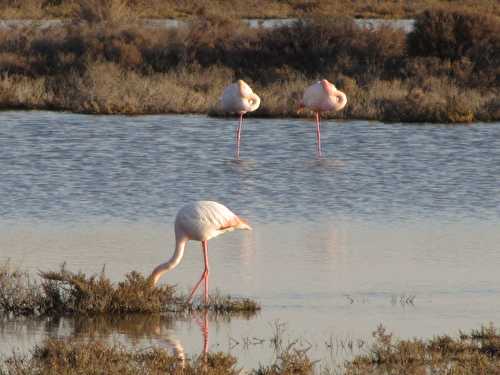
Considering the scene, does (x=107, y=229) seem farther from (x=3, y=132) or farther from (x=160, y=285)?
(x=3, y=132)

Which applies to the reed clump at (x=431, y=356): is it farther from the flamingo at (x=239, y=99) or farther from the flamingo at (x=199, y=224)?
the flamingo at (x=239, y=99)

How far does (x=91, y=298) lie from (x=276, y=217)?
4997 mm

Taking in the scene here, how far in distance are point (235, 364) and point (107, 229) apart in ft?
18.1

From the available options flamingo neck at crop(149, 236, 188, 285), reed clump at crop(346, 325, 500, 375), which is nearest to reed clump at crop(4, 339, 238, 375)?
reed clump at crop(346, 325, 500, 375)

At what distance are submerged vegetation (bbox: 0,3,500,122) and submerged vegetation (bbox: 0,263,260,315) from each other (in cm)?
1435

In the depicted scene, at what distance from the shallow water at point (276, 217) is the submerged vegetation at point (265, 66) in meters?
0.89

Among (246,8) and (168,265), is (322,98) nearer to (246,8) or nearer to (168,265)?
(168,265)

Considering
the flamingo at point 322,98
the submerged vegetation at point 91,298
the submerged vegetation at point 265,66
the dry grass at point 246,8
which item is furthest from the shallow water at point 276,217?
the dry grass at point 246,8

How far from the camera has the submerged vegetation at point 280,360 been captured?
7.47 metres

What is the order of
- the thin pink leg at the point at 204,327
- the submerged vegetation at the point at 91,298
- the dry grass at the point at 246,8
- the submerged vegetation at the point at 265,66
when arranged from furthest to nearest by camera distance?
the dry grass at the point at 246,8
the submerged vegetation at the point at 265,66
the submerged vegetation at the point at 91,298
the thin pink leg at the point at 204,327

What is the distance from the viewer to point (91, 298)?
30.6 ft

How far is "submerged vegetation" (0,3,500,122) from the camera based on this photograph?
24.4 meters

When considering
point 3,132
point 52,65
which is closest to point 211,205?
point 3,132

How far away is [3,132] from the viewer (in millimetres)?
21672
